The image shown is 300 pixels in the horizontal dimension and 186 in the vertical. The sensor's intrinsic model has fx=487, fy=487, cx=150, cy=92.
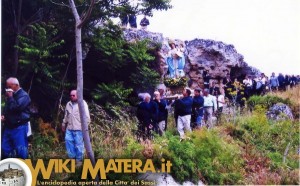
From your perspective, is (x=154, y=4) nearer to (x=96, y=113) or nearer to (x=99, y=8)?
(x=99, y=8)

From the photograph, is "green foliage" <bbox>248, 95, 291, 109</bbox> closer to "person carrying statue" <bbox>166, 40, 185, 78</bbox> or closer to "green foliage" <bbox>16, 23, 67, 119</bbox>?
"person carrying statue" <bbox>166, 40, 185, 78</bbox>

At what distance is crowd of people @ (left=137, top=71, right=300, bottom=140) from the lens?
946 centimetres

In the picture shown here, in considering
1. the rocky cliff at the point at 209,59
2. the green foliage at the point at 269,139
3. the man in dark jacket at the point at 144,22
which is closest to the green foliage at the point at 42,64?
the man in dark jacket at the point at 144,22

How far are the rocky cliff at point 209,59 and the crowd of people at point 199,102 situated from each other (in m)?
0.22

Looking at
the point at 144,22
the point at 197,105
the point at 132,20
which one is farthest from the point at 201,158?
the point at 132,20

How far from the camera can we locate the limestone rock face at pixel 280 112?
10.7 m

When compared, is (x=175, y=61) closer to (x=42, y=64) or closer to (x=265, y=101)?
(x=265, y=101)

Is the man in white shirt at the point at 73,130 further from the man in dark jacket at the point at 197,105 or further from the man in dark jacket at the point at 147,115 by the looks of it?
the man in dark jacket at the point at 197,105

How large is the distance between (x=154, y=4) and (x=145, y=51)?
1.03 meters

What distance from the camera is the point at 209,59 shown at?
1314 centimetres

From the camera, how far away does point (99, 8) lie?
9.48 m

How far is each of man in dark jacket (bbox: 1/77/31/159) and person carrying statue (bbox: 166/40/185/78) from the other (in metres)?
3.90

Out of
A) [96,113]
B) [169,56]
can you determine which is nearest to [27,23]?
[96,113]

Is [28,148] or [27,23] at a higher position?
[27,23]
